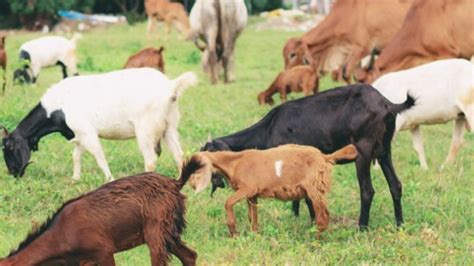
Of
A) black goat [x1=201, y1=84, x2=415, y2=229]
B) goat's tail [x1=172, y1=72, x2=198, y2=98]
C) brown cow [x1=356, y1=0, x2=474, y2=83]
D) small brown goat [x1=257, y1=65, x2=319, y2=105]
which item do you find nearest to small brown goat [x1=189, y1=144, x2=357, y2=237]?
black goat [x1=201, y1=84, x2=415, y2=229]

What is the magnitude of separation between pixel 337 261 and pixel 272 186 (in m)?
0.81

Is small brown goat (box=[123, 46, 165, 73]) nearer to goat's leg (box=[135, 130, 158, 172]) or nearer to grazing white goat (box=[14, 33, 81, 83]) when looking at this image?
grazing white goat (box=[14, 33, 81, 83])

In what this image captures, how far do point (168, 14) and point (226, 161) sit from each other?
21.4m

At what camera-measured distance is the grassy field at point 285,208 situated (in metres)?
6.70

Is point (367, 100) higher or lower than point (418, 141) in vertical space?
higher

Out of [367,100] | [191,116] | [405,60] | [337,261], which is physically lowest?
[191,116]

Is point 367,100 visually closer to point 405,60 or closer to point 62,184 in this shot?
point 62,184

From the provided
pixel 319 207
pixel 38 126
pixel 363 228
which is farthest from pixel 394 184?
pixel 38 126

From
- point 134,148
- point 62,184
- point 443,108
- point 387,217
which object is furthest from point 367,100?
point 134,148

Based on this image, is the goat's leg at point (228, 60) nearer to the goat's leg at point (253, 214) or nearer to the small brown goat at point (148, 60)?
the small brown goat at point (148, 60)

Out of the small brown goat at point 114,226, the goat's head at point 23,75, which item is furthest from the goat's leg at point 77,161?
the goat's head at point 23,75

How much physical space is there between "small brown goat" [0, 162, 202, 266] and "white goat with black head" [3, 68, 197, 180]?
9.43ft

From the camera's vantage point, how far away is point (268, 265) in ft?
21.1

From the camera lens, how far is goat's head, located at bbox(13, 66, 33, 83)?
16234 millimetres
